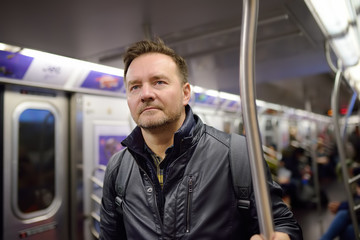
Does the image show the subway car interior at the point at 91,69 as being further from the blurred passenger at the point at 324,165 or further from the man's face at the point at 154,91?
the blurred passenger at the point at 324,165

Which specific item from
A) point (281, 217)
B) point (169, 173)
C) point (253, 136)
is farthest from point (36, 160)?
point (253, 136)

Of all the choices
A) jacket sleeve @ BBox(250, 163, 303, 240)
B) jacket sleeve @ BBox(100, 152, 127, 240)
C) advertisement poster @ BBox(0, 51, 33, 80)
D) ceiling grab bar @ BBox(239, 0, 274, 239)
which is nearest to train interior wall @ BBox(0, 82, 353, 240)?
advertisement poster @ BBox(0, 51, 33, 80)

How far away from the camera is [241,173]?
127 centimetres

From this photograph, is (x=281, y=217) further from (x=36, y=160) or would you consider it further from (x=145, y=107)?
(x=36, y=160)

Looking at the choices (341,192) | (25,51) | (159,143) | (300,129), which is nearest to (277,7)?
(159,143)

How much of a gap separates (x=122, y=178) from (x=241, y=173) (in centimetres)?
65

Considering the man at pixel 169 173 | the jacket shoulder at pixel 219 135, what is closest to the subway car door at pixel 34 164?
the man at pixel 169 173

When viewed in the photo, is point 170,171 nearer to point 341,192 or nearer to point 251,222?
point 251,222

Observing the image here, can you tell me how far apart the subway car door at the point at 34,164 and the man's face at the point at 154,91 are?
1.95 m

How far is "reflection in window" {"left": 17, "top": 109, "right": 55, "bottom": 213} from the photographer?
2918 millimetres

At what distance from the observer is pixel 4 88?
2805 mm

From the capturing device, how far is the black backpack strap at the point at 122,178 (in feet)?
4.87

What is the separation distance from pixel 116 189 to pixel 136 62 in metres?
0.70

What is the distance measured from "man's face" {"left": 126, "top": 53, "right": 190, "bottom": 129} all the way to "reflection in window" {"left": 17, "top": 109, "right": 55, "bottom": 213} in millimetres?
1987
